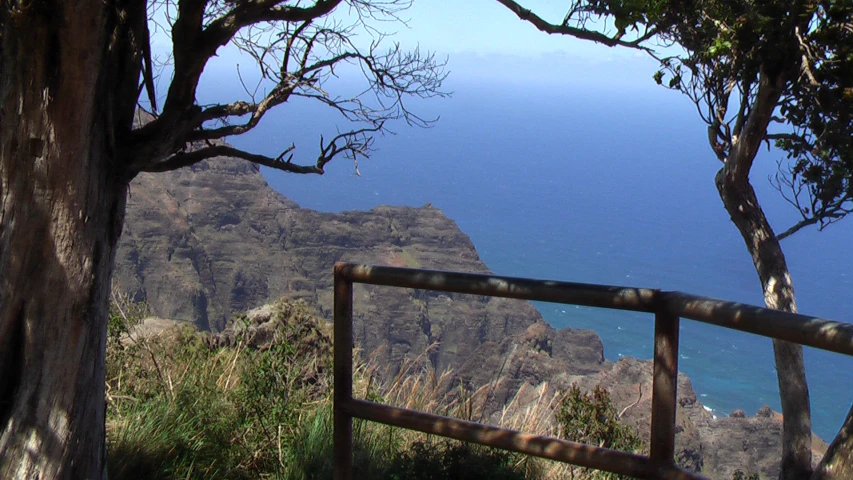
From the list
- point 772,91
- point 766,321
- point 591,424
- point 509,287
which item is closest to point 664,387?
point 766,321

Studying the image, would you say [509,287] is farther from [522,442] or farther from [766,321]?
[766,321]

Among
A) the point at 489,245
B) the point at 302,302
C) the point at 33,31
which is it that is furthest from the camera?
the point at 489,245

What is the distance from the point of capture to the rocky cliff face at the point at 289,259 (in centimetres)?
5565

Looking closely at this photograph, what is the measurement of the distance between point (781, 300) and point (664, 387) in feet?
17.0

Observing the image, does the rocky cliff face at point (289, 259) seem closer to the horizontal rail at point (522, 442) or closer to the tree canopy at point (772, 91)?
the tree canopy at point (772, 91)

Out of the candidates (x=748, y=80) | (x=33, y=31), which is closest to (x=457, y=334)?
(x=748, y=80)

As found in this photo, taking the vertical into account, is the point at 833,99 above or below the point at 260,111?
above

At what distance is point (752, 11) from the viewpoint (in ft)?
17.8

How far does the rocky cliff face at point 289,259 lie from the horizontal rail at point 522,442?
133ft

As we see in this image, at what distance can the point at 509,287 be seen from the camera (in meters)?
2.02

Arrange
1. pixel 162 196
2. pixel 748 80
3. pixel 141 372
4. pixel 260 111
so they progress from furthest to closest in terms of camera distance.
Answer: pixel 162 196 < pixel 748 80 < pixel 141 372 < pixel 260 111

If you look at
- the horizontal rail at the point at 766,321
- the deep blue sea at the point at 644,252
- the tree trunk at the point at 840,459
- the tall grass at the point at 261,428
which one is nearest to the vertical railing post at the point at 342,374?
the tall grass at the point at 261,428

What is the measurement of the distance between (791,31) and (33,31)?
5.14 metres

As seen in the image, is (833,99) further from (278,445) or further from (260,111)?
(278,445)
